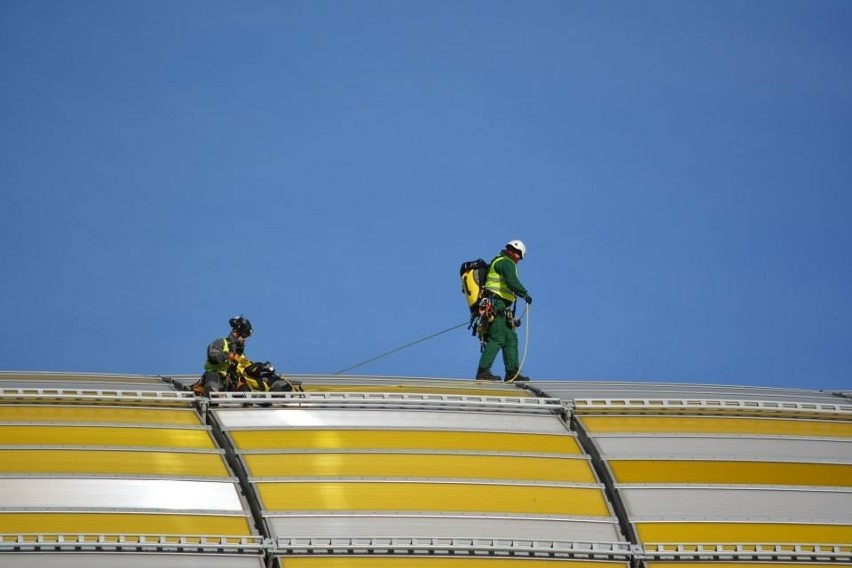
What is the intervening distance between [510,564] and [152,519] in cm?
799

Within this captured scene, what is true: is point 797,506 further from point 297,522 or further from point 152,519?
point 152,519

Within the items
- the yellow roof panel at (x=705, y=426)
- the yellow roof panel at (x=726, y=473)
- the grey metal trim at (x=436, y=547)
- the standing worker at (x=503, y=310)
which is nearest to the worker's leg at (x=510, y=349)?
the standing worker at (x=503, y=310)

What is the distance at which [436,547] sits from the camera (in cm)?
3925

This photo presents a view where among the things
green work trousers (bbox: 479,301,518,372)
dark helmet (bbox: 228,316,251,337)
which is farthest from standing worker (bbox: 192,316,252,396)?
green work trousers (bbox: 479,301,518,372)

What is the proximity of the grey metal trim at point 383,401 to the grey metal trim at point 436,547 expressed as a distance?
18.5 ft

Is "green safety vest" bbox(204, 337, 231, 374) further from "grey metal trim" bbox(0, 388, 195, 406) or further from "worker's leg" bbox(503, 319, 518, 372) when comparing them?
"worker's leg" bbox(503, 319, 518, 372)

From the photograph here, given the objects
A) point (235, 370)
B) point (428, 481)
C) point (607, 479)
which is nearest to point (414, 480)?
point (428, 481)

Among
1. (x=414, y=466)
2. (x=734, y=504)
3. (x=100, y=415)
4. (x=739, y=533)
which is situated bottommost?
(x=739, y=533)

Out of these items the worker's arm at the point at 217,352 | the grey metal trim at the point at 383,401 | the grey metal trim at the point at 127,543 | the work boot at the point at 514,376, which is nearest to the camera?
the grey metal trim at the point at 127,543

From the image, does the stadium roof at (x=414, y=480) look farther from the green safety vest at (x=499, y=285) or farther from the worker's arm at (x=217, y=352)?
the green safety vest at (x=499, y=285)

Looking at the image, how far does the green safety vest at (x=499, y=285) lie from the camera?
53438 mm

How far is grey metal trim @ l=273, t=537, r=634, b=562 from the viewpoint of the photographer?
3881 centimetres

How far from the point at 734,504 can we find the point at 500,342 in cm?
1281

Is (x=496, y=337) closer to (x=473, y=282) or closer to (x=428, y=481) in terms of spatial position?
(x=473, y=282)
